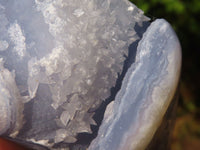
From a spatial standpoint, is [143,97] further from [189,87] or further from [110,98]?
[189,87]

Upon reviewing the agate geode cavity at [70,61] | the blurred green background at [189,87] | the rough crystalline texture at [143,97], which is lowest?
the blurred green background at [189,87]

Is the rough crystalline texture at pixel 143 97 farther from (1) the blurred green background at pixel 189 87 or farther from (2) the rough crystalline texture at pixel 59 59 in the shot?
(1) the blurred green background at pixel 189 87

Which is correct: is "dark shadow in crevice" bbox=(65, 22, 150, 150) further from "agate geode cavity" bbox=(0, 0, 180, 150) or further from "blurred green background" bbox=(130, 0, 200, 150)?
"blurred green background" bbox=(130, 0, 200, 150)

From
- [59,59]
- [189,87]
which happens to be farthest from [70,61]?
[189,87]

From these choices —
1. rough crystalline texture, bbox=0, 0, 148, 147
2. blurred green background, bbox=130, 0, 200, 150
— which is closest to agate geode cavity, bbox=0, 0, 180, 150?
rough crystalline texture, bbox=0, 0, 148, 147

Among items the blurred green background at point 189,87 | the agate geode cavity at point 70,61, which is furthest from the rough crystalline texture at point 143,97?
the blurred green background at point 189,87

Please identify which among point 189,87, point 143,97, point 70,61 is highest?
point 70,61
